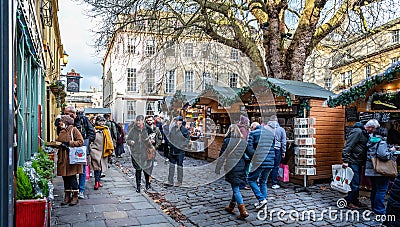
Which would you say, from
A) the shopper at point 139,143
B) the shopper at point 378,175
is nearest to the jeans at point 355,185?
the shopper at point 378,175

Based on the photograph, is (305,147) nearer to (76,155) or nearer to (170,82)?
(76,155)

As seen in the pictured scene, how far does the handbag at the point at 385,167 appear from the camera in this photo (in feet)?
18.7

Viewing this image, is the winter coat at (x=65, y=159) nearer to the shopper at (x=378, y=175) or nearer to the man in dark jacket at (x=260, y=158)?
the man in dark jacket at (x=260, y=158)

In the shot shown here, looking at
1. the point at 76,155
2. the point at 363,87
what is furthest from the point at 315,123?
the point at 76,155

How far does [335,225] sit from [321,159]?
136 inches

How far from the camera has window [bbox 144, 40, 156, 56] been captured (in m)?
13.1

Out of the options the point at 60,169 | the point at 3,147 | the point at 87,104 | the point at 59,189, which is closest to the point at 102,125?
the point at 59,189

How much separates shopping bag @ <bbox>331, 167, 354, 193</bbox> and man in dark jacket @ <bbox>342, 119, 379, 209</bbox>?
414 mm

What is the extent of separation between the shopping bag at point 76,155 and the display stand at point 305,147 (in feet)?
17.1

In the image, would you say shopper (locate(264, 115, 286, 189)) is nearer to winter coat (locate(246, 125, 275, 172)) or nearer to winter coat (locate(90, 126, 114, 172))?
winter coat (locate(246, 125, 275, 172))

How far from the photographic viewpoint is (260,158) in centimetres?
672

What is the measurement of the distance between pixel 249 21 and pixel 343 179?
8.10 m

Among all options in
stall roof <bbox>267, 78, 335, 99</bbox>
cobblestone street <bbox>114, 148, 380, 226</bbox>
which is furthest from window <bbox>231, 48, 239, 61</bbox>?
cobblestone street <bbox>114, 148, 380, 226</bbox>

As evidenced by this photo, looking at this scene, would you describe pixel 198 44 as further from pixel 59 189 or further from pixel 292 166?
pixel 59 189
